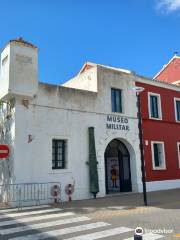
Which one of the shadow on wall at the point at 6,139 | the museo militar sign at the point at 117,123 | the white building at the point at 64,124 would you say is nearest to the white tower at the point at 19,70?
the white building at the point at 64,124

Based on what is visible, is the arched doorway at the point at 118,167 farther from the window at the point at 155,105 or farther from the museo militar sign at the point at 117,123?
the window at the point at 155,105

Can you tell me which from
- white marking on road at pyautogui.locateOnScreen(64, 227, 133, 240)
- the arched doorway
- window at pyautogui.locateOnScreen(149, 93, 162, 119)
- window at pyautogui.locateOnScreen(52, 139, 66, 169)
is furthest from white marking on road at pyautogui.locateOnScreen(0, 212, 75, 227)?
window at pyautogui.locateOnScreen(149, 93, 162, 119)

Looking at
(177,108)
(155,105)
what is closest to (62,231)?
(155,105)

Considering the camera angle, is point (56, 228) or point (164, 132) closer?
point (56, 228)

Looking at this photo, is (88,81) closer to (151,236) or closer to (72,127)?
(72,127)

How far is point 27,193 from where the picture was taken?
13.2 m

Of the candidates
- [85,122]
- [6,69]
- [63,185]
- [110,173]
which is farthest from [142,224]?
[110,173]

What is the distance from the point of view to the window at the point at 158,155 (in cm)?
1922

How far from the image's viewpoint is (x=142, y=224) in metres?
8.63

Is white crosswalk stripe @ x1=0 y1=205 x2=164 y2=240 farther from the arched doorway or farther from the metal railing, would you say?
the arched doorway

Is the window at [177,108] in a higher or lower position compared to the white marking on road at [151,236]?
higher

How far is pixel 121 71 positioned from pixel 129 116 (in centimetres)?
300

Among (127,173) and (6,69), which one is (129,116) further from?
(6,69)

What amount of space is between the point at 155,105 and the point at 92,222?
12998 mm
